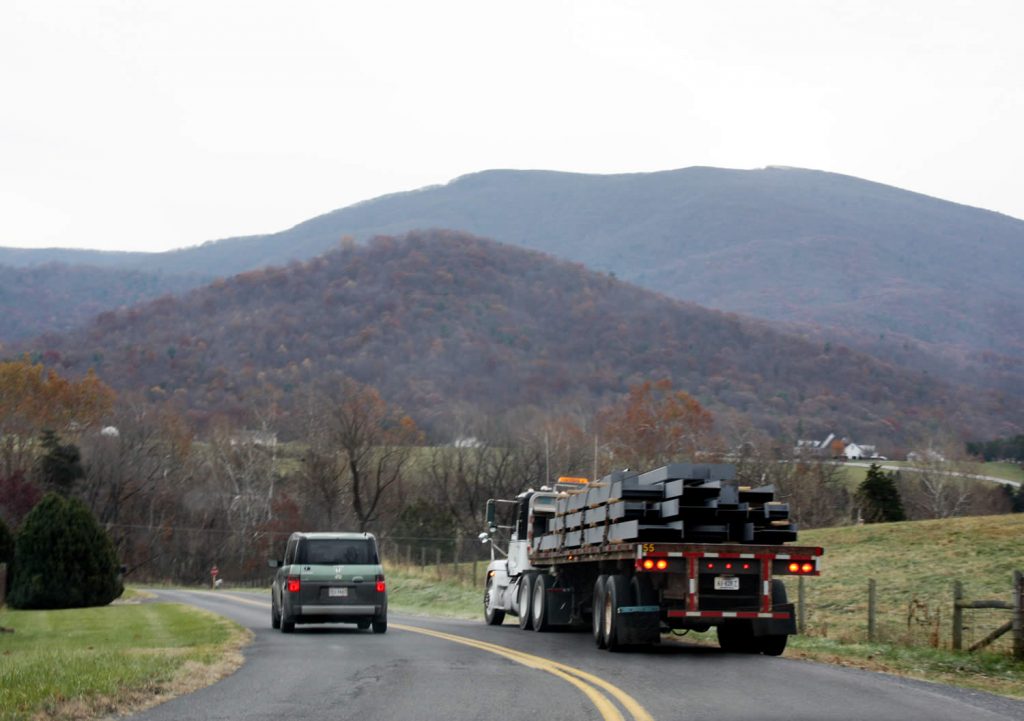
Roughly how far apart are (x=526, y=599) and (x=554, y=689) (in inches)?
476

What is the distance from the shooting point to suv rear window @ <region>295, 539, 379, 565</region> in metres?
24.8

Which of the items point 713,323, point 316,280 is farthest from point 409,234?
point 713,323

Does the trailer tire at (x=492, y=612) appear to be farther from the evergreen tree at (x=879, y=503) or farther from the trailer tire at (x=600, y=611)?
the evergreen tree at (x=879, y=503)

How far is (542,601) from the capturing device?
2469cm

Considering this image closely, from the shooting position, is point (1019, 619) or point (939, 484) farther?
point (939, 484)

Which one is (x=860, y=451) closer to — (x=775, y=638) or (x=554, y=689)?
(x=775, y=638)

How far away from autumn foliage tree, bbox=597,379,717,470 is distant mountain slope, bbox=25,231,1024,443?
11363mm

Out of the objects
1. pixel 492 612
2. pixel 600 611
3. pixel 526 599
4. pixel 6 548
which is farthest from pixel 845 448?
pixel 600 611

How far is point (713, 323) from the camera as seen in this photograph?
15750 cm

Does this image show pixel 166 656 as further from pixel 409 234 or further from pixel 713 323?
pixel 409 234

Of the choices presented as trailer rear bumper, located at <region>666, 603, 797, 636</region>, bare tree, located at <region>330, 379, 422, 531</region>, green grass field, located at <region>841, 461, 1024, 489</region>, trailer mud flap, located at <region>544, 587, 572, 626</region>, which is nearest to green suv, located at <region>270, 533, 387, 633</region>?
trailer mud flap, located at <region>544, 587, 572, 626</region>

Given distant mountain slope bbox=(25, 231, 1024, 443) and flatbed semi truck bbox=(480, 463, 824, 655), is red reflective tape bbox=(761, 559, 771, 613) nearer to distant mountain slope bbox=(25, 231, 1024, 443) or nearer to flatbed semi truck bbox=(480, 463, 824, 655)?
flatbed semi truck bbox=(480, 463, 824, 655)

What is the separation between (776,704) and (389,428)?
81173 millimetres

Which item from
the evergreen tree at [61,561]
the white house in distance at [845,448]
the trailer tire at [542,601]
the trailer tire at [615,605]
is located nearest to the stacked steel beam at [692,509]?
the trailer tire at [615,605]
